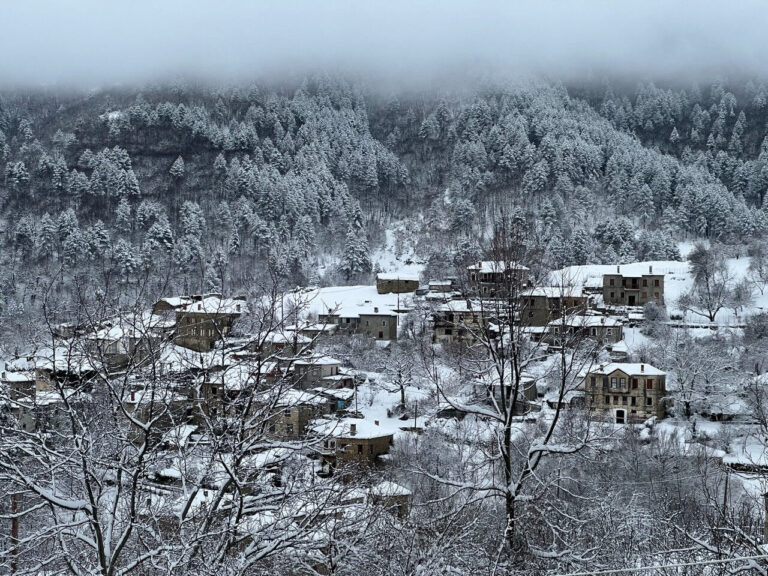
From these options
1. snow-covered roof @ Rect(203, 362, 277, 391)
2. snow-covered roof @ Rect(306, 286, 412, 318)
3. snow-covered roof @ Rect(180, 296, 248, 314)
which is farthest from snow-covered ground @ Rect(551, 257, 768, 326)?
snow-covered roof @ Rect(203, 362, 277, 391)

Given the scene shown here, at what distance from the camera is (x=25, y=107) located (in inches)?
5586

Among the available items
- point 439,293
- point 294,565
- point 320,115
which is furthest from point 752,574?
point 320,115

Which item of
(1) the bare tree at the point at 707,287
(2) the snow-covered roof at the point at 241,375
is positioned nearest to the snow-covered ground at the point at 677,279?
(1) the bare tree at the point at 707,287

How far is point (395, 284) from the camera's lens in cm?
6812

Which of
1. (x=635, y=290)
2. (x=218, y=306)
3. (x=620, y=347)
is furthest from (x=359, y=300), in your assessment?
(x=218, y=306)

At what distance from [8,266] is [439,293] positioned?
54.0 metres

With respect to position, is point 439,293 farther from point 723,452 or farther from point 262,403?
point 262,403

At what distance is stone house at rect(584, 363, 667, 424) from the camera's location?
4088 cm

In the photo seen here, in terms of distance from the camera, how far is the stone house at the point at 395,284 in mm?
68125

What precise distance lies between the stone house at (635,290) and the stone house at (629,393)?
18758 millimetres

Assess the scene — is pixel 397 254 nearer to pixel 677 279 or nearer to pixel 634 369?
pixel 677 279

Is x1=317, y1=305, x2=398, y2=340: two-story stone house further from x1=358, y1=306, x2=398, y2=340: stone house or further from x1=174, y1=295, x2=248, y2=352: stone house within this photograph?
x1=174, y1=295, x2=248, y2=352: stone house

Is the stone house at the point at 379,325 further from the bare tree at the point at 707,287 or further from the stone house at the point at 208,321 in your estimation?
the stone house at the point at 208,321

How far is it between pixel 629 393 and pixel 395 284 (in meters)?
30.1
